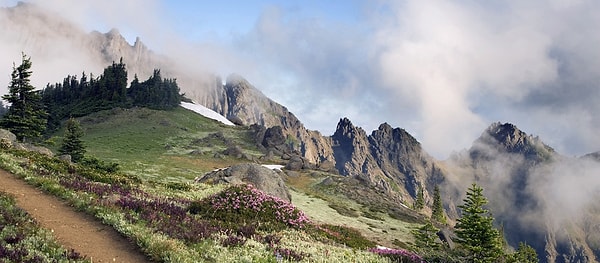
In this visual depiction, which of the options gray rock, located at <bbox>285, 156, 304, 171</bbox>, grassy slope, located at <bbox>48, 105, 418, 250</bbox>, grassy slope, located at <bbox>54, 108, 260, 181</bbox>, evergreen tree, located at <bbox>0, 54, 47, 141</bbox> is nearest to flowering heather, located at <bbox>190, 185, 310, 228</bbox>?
grassy slope, located at <bbox>48, 105, 418, 250</bbox>

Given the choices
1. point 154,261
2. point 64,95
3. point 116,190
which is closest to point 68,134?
point 116,190

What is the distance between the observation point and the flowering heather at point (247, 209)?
20.5m

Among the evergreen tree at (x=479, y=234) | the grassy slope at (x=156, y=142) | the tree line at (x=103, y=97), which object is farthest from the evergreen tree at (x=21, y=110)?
the evergreen tree at (x=479, y=234)

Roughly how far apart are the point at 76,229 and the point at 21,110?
48.6 metres

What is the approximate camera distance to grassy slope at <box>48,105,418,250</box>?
160 feet

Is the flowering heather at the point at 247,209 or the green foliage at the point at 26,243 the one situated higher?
the flowering heather at the point at 247,209

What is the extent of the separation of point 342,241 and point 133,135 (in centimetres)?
9274

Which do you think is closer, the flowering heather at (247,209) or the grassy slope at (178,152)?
the flowering heather at (247,209)

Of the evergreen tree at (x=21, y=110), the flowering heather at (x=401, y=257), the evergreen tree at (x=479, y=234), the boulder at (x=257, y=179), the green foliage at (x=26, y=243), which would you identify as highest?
the evergreen tree at (x=21, y=110)

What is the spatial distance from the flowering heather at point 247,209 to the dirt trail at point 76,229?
6002 millimetres

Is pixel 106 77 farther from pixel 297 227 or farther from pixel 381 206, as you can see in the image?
pixel 297 227

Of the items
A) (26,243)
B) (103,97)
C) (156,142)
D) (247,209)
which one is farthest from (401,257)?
(103,97)

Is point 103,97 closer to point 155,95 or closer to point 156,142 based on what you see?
point 155,95

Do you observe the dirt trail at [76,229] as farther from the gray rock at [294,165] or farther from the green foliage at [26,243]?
the gray rock at [294,165]
